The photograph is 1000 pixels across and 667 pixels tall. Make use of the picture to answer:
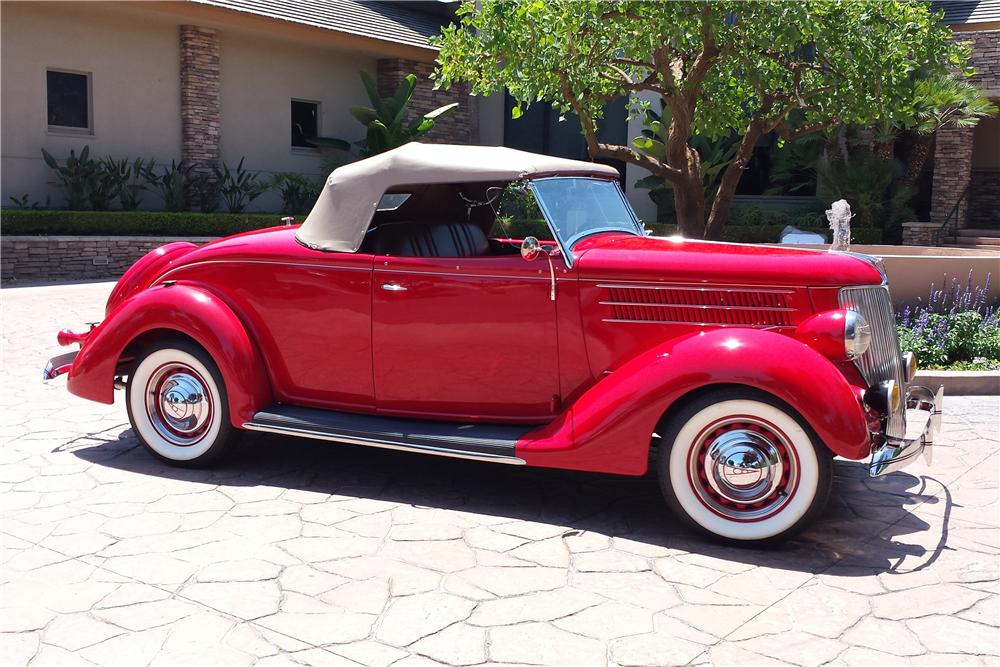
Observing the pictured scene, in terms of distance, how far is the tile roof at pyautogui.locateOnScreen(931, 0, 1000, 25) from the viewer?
1948 centimetres

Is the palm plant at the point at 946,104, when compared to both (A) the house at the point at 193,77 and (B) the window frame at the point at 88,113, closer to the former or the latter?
(A) the house at the point at 193,77

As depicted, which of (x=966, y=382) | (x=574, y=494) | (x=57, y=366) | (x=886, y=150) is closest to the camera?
(x=574, y=494)

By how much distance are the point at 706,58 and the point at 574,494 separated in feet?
21.6

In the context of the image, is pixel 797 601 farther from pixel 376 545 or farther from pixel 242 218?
pixel 242 218

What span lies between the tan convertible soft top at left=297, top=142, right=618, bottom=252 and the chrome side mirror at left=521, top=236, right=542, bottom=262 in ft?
1.44

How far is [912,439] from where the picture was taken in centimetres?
418

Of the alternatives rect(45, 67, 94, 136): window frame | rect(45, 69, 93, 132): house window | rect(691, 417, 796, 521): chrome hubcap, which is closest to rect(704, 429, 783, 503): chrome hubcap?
rect(691, 417, 796, 521): chrome hubcap

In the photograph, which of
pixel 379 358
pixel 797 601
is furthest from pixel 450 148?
pixel 797 601

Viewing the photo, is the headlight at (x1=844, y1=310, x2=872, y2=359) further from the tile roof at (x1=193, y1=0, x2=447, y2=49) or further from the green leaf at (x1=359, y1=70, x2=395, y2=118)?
the green leaf at (x1=359, y1=70, x2=395, y2=118)

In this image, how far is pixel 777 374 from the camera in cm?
395

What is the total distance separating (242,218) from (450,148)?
1317 cm

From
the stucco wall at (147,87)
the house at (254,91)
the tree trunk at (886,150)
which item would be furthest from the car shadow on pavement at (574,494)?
the tree trunk at (886,150)

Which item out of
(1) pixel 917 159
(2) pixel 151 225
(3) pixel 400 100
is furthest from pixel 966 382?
(3) pixel 400 100

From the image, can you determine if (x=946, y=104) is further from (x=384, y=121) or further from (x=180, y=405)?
(x=180, y=405)
